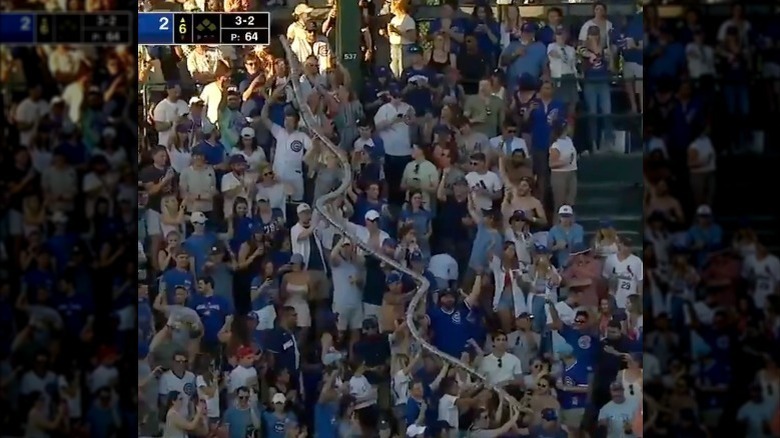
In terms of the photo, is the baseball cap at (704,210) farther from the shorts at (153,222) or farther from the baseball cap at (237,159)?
the shorts at (153,222)

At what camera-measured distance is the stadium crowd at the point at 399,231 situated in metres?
3.85

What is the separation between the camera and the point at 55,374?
13.4 ft

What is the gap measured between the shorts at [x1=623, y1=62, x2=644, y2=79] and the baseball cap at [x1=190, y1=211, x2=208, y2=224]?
1380mm

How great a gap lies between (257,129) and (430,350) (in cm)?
87

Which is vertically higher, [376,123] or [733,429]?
[376,123]

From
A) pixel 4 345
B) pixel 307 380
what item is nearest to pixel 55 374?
pixel 4 345

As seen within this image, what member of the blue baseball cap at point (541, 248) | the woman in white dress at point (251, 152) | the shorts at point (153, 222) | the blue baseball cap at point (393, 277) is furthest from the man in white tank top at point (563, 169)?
the shorts at point (153, 222)

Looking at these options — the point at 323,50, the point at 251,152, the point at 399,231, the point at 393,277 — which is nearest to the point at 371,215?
the point at 399,231

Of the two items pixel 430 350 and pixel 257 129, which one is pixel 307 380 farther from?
pixel 257 129

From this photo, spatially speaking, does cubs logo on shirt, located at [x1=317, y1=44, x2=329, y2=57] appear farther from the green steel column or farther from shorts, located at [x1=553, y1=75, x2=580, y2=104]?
shorts, located at [x1=553, y1=75, x2=580, y2=104]
